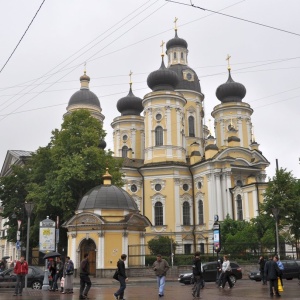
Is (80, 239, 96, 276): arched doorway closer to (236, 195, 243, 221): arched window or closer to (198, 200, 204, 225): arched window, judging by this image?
(236, 195, 243, 221): arched window

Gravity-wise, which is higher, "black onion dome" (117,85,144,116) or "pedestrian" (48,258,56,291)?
"black onion dome" (117,85,144,116)

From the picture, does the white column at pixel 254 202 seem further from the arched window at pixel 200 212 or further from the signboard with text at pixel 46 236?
the signboard with text at pixel 46 236

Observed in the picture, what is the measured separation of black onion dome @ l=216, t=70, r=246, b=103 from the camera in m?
62.6

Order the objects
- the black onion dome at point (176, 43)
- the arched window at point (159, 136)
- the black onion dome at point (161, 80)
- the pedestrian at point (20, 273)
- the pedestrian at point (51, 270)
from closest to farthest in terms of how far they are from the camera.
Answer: the pedestrian at point (20, 273)
the pedestrian at point (51, 270)
the arched window at point (159, 136)
the black onion dome at point (161, 80)
the black onion dome at point (176, 43)

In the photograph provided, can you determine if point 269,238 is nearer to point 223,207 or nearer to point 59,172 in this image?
point 223,207

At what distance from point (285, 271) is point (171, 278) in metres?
8.03

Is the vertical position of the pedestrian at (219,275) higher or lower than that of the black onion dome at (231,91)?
lower

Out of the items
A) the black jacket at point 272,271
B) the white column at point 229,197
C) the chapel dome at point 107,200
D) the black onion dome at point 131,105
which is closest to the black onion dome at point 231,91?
the black onion dome at point 131,105

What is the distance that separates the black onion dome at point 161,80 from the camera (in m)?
57.9

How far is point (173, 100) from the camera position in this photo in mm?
57156

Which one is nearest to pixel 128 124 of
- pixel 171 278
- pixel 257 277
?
pixel 171 278

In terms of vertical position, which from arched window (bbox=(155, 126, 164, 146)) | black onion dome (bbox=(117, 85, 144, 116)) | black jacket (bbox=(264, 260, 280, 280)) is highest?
black onion dome (bbox=(117, 85, 144, 116))

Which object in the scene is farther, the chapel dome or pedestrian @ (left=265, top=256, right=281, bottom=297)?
the chapel dome


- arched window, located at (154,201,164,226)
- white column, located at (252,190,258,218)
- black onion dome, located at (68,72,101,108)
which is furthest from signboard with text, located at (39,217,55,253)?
black onion dome, located at (68,72,101,108)
